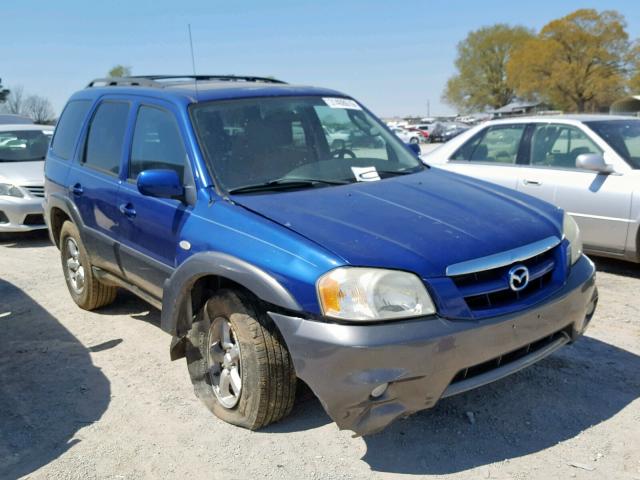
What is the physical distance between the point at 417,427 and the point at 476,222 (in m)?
1.11

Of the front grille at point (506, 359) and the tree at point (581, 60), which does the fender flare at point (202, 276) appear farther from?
the tree at point (581, 60)

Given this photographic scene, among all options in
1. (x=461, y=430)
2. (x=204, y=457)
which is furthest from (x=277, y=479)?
(x=461, y=430)

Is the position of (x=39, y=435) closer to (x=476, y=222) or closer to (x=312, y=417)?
(x=312, y=417)

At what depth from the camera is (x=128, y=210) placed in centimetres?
406

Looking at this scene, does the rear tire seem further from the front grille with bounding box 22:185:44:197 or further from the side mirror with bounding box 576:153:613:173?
the side mirror with bounding box 576:153:613:173

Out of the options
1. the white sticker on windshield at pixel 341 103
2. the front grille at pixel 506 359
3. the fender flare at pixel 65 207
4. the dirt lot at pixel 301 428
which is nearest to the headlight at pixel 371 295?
the front grille at pixel 506 359

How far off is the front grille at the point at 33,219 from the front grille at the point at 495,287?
7231 mm

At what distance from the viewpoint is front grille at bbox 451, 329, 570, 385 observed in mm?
2881

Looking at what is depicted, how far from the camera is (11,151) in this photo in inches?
383

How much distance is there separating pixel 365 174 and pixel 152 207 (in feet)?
4.26

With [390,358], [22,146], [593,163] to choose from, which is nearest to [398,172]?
[390,358]

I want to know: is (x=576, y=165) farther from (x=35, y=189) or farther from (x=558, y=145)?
(x=35, y=189)

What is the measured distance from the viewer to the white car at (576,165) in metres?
5.76

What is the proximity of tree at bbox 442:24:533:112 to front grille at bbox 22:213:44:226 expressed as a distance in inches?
3431
